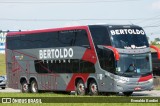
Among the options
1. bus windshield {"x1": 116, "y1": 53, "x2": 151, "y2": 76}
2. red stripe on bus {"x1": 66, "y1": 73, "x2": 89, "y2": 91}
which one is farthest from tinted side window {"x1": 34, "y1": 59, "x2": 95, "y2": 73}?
bus windshield {"x1": 116, "y1": 53, "x2": 151, "y2": 76}

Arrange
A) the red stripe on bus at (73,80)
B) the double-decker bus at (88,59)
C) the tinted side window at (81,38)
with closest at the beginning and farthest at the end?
1. the double-decker bus at (88,59)
2. the tinted side window at (81,38)
3. the red stripe on bus at (73,80)

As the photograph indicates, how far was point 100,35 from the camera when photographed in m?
31.1

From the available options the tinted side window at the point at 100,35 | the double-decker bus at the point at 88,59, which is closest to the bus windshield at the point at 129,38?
the double-decker bus at the point at 88,59

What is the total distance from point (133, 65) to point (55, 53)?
586cm

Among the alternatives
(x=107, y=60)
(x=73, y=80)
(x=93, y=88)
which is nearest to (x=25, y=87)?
(x=73, y=80)

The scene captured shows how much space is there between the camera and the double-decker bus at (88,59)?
30547 millimetres

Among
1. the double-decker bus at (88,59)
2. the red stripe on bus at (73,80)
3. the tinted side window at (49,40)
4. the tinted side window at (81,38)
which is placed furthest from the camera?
the tinted side window at (49,40)

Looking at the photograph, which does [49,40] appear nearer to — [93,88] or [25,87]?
[25,87]

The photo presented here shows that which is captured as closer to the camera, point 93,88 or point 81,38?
point 93,88

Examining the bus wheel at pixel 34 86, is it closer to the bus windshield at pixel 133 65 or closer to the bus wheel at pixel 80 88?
the bus wheel at pixel 80 88

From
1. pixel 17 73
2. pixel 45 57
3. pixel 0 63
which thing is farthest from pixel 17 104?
pixel 0 63

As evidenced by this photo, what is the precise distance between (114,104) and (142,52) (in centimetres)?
1044

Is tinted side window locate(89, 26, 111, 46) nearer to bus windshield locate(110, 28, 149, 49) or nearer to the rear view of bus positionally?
the rear view of bus

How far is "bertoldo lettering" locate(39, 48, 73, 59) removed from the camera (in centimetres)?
3331
